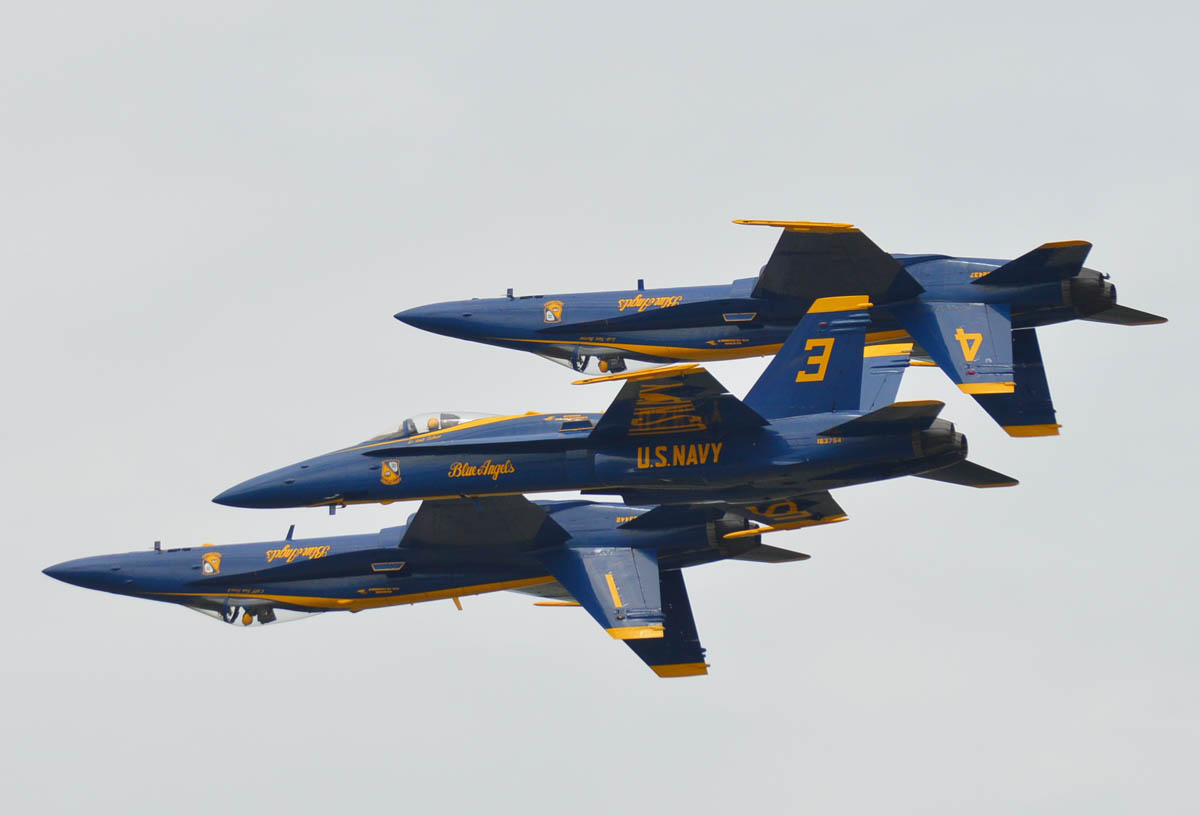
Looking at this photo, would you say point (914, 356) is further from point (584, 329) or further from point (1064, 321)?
point (584, 329)

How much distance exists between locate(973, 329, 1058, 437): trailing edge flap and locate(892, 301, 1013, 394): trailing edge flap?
2.34 meters

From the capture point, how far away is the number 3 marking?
45.3m

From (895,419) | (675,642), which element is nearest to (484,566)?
(675,642)

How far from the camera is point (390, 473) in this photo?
46.4 m

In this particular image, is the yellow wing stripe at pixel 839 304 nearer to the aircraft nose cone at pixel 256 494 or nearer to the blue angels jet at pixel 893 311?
the blue angels jet at pixel 893 311

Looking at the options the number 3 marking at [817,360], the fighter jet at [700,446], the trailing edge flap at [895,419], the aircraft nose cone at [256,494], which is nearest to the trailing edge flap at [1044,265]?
the fighter jet at [700,446]

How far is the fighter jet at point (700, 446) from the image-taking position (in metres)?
42.7

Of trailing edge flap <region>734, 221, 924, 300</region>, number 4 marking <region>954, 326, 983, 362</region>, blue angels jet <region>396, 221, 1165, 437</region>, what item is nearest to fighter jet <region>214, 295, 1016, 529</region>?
trailing edge flap <region>734, 221, 924, 300</region>

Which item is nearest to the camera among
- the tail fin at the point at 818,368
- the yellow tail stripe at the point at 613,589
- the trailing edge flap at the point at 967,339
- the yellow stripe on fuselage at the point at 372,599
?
the tail fin at the point at 818,368

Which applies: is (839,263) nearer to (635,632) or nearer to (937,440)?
(937,440)

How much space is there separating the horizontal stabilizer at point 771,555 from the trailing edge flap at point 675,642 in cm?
210

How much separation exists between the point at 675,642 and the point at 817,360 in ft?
31.2

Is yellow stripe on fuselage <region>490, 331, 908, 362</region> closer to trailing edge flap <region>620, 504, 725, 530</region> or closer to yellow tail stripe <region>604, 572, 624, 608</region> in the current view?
trailing edge flap <region>620, 504, 725, 530</region>

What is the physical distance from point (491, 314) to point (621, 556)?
27.4ft
